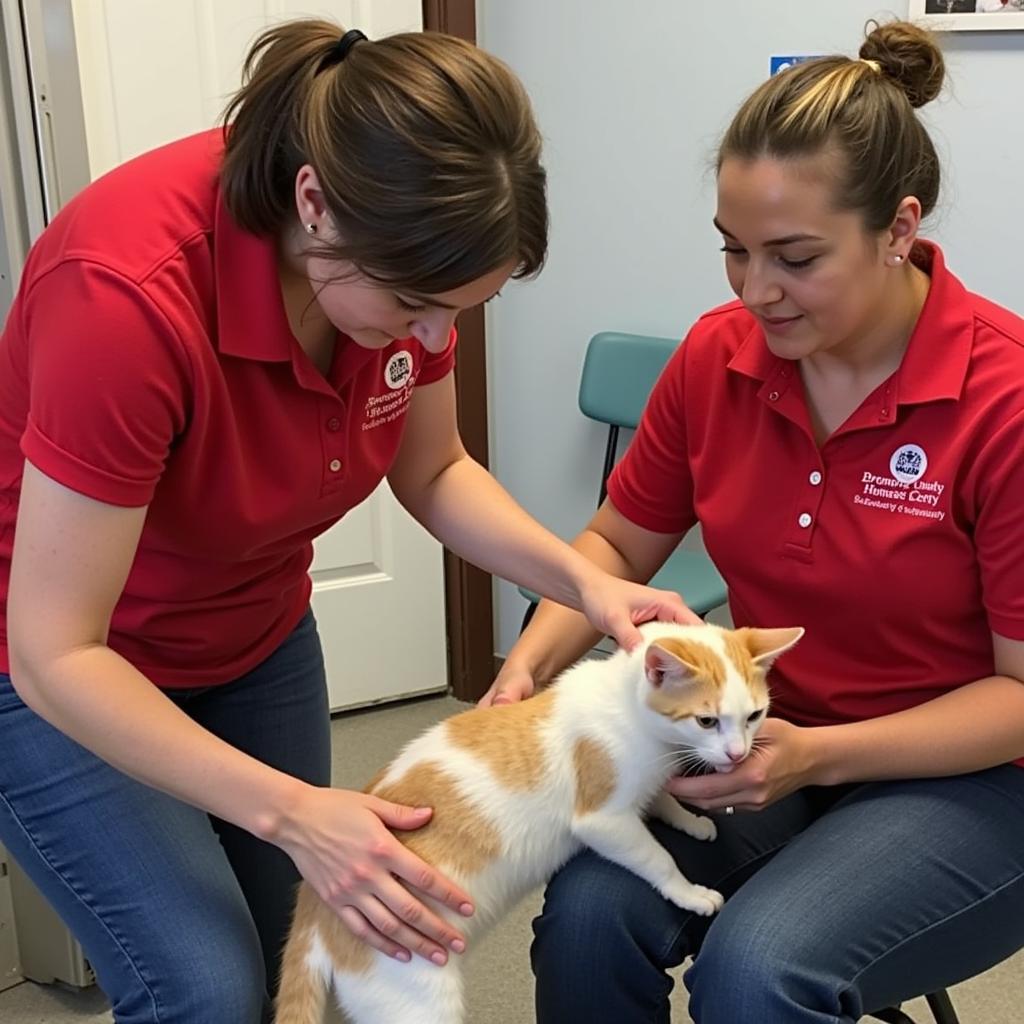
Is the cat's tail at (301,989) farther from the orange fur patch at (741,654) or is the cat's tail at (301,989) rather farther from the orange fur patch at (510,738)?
the orange fur patch at (741,654)

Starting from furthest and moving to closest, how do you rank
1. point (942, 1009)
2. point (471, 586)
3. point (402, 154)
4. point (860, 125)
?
point (471, 586) < point (942, 1009) < point (860, 125) < point (402, 154)

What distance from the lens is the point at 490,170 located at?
0.99 m

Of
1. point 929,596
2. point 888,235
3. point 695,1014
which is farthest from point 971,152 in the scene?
point 695,1014

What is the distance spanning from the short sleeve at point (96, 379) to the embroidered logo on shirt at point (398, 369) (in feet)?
1.01

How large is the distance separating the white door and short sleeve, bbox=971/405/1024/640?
179 centimetres

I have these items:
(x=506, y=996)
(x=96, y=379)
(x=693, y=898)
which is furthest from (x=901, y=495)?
(x=506, y=996)

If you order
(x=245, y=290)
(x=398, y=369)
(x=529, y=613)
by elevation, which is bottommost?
(x=529, y=613)

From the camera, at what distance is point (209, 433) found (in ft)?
3.65

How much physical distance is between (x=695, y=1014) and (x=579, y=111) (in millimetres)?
2018

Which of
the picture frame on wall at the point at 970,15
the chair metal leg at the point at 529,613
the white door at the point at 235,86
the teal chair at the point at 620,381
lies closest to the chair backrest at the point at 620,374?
the teal chair at the point at 620,381

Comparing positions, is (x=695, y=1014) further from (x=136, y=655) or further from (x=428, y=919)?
(x=136, y=655)

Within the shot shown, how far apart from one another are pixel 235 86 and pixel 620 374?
3.28 ft

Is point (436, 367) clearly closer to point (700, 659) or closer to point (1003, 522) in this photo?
point (700, 659)

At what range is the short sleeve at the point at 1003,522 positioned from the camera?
3.89 ft
